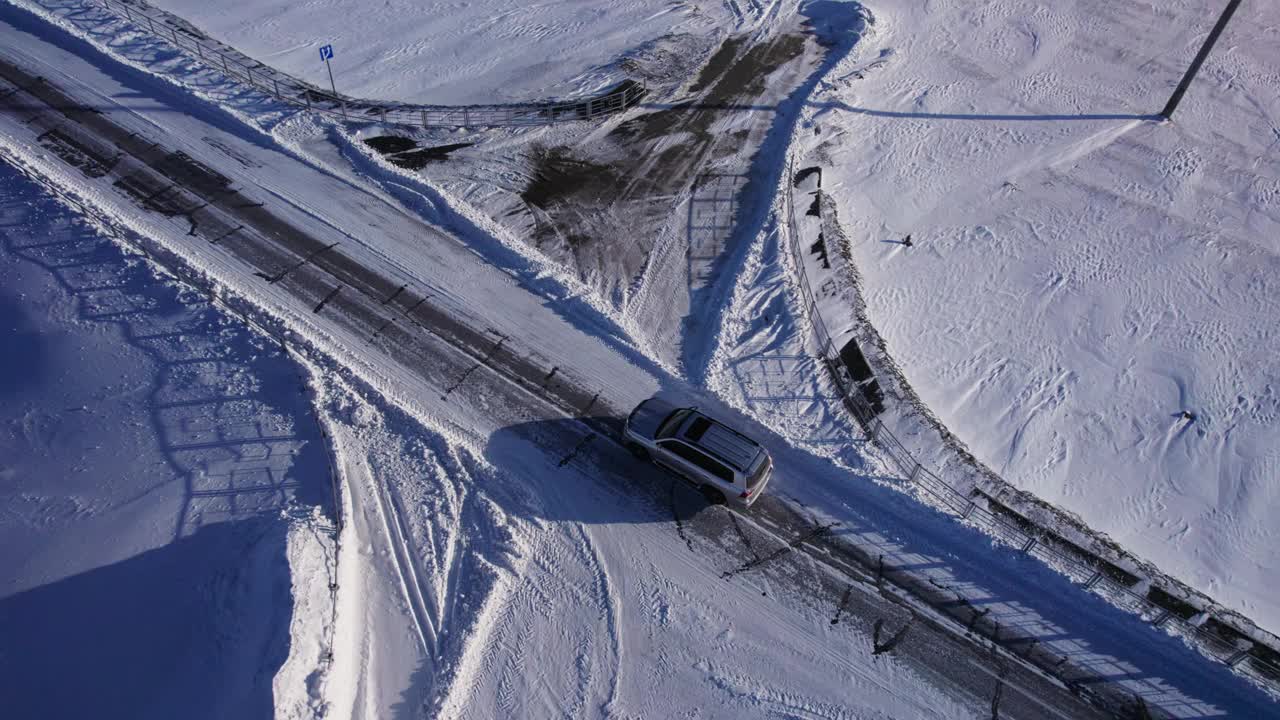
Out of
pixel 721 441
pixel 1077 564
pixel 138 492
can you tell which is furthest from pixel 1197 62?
pixel 138 492

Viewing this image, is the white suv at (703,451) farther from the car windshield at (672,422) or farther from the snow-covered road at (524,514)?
the snow-covered road at (524,514)

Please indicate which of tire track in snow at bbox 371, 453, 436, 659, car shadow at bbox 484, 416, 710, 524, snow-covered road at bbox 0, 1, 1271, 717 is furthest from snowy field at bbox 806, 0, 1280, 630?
tire track in snow at bbox 371, 453, 436, 659

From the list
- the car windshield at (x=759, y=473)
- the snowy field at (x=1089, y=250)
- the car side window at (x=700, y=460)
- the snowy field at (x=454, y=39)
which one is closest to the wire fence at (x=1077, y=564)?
the snowy field at (x=1089, y=250)

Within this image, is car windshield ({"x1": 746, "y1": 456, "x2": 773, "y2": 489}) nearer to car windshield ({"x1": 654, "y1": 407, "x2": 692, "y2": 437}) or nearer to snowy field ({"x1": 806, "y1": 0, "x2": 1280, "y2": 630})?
car windshield ({"x1": 654, "y1": 407, "x2": 692, "y2": 437})

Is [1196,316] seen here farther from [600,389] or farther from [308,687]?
[308,687]

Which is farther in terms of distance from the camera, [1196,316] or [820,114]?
[820,114]

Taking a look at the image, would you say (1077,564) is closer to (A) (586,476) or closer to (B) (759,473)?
(B) (759,473)

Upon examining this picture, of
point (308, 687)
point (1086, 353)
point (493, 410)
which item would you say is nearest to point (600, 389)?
point (493, 410)
